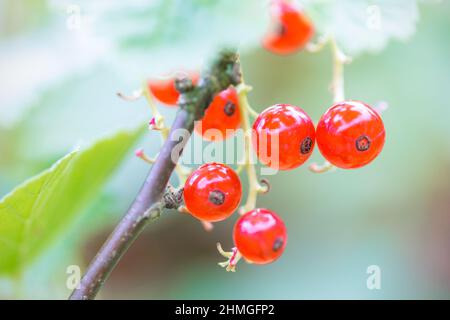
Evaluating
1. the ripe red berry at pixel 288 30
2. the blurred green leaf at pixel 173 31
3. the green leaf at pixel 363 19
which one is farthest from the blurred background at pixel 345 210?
the blurred green leaf at pixel 173 31

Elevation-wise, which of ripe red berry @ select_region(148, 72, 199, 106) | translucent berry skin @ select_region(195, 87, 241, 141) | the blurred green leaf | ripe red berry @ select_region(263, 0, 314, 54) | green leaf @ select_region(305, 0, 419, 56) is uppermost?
ripe red berry @ select_region(263, 0, 314, 54)

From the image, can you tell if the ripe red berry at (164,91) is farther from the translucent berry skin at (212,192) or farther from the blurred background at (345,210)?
the blurred background at (345,210)

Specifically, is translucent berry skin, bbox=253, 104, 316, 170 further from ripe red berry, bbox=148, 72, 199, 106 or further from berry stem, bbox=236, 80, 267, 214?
ripe red berry, bbox=148, 72, 199, 106

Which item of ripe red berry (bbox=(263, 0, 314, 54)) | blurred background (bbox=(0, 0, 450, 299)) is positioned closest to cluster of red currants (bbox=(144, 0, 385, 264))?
ripe red berry (bbox=(263, 0, 314, 54))

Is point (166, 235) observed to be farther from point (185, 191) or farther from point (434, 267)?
point (185, 191)

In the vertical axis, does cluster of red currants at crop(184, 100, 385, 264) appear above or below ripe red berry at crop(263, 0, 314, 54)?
below
